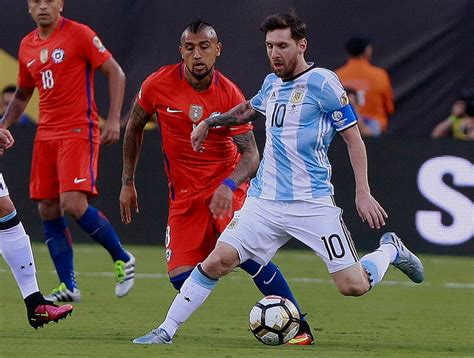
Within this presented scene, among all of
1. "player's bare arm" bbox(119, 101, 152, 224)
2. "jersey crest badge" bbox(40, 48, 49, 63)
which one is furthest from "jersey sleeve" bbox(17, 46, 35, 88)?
"player's bare arm" bbox(119, 101, 152, 224)

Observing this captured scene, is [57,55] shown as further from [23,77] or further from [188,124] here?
[188,124]

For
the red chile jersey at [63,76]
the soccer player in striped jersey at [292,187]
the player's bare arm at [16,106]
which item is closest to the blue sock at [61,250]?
the red chile jersey at [63,76]

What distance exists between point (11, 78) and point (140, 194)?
8.91ft

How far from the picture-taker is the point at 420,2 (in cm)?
1625

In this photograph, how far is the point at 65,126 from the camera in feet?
35.0

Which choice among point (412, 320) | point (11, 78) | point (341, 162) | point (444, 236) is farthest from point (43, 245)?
point (412, 320)

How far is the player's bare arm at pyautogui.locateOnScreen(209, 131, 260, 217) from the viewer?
26.4 feet

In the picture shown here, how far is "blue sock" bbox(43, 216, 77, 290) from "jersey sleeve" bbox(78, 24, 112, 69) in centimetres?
135

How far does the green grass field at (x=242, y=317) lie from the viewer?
308 inches

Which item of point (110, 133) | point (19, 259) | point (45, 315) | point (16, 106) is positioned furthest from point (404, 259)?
point (16, 106)

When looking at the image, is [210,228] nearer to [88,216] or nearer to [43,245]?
[88,216]

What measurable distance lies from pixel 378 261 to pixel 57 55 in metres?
3.62

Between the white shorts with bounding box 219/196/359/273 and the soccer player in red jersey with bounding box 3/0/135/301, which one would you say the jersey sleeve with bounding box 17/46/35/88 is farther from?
the white shorts with bounding box 219/196/359/273

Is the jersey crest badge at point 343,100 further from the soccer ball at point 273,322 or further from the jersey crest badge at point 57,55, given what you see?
the jersey crest badge at point 57,55
